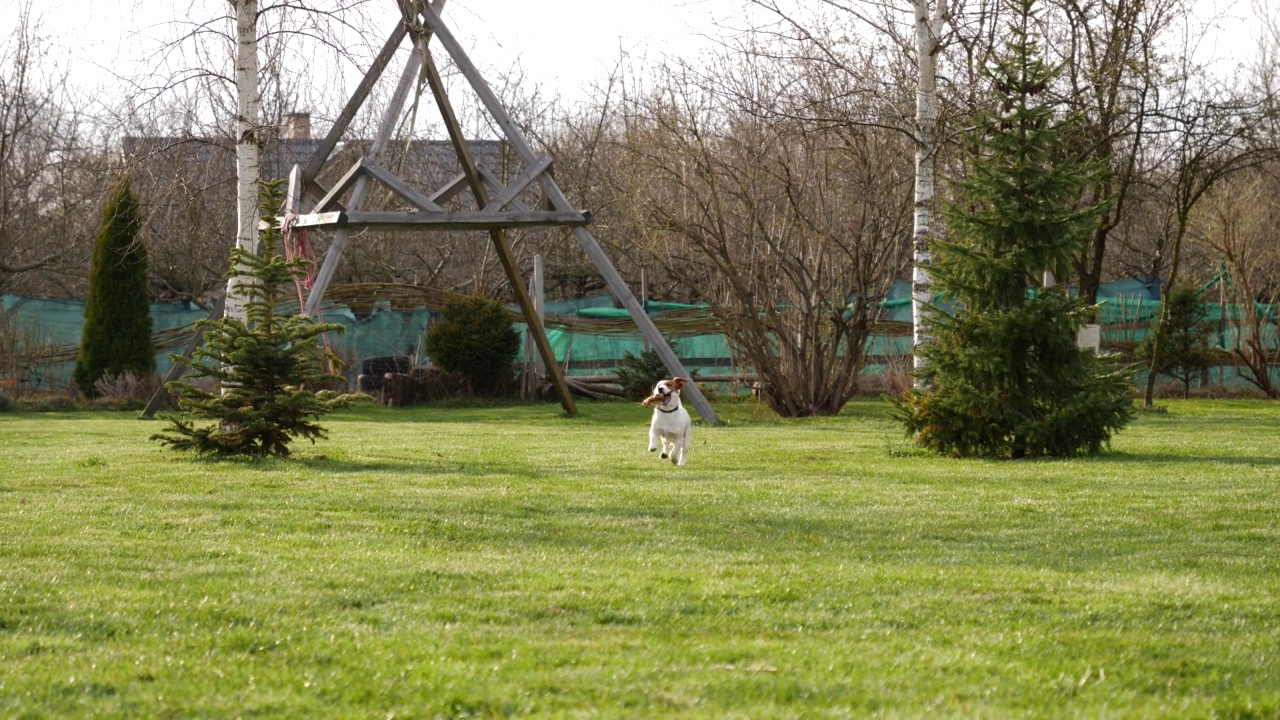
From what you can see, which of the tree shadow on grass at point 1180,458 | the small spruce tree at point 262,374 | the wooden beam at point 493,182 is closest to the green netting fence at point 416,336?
the wooden beam at point 493,182

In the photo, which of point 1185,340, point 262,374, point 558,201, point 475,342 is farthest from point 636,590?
point 1185,340

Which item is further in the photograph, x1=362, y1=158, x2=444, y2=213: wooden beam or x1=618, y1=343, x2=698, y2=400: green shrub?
x1=618, y1=343, x2=698, y2=400: green shrub

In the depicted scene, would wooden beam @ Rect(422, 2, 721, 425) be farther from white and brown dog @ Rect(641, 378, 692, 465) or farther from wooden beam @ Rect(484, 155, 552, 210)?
white and brown dog @ Rect(641, 378, 692, 465)

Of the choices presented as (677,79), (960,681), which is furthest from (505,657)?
(677,79)

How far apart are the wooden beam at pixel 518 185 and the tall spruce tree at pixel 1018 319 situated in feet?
21.7

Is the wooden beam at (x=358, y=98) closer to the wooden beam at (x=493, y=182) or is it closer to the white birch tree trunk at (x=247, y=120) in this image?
the white birch tree trunk at (x=247, y=120)

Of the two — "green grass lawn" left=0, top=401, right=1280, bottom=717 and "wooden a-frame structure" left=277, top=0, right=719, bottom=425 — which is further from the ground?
"wooden a-frame structure" left=277, top=0, right=719, bottom=425

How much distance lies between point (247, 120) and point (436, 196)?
5.18m

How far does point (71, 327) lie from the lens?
2838 centimetres

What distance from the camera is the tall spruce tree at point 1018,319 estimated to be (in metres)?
13.5

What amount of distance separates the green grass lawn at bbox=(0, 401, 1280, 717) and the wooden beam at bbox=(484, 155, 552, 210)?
7.14 m

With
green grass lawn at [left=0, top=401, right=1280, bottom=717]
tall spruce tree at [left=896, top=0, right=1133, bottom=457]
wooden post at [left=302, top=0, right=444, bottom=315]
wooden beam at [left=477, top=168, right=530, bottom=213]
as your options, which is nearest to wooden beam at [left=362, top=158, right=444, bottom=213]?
wooden post at [left=302, top=0, right=444, bottom=315]

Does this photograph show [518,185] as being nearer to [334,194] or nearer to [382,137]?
[382,137]

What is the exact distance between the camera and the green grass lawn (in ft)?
14.5
